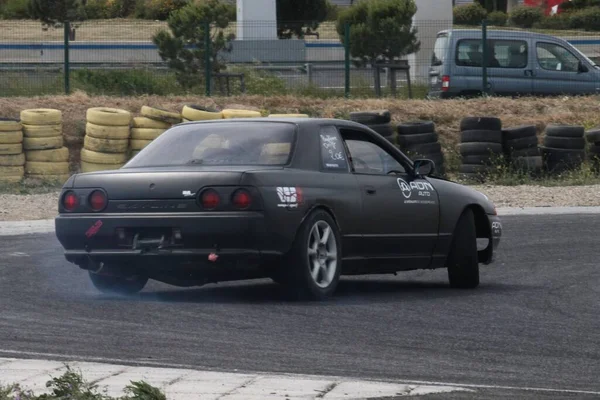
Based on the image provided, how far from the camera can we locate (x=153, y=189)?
865cm

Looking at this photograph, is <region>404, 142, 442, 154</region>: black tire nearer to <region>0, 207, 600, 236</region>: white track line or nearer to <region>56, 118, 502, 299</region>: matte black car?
<region>0, 207, 600, 236</region>: white track line

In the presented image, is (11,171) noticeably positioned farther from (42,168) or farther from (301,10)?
(301,10)

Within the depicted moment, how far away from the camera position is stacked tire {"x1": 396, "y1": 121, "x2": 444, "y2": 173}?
19984 mm

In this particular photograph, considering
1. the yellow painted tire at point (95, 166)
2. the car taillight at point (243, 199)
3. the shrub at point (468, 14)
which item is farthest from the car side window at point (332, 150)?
the shrub at point (468, 14)

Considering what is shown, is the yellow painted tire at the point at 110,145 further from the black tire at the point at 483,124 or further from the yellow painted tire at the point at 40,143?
the black tire at the point at 483,124

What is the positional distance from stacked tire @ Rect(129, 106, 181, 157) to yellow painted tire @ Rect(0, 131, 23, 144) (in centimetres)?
166

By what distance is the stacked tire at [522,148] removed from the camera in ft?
65.9

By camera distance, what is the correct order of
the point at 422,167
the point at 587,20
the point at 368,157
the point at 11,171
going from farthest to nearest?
1. the point at 587,20
2. the point at 11,171
3. the point at 422,167
4. the point at 368,157

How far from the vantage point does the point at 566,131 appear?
796 inches

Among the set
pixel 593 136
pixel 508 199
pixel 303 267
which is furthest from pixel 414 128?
pixel 303 267

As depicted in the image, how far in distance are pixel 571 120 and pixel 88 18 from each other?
35963 millimetres

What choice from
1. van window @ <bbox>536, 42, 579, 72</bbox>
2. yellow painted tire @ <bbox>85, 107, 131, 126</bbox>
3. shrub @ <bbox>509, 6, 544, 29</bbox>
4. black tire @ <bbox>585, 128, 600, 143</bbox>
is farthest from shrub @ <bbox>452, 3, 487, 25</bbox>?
yellow painted tire @ <bbox>85, 107, 131, 126</bbox>

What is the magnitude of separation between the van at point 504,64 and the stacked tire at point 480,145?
6.04 m

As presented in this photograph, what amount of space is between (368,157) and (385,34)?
21094mm
